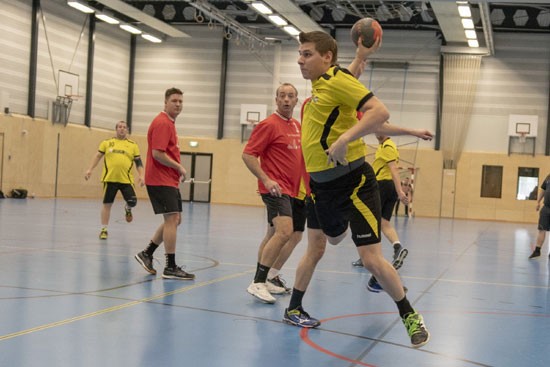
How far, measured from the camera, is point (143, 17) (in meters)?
30.2

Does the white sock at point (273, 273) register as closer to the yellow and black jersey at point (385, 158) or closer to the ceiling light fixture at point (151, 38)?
the yellow and black jersey at point (385, 158)

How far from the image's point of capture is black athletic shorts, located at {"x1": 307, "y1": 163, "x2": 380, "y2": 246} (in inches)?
200

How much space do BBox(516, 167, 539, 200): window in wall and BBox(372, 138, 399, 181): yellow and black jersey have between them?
76.4 feet

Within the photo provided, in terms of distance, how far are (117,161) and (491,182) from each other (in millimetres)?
22461

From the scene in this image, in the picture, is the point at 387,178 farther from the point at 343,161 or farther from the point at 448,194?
the point at 448,194

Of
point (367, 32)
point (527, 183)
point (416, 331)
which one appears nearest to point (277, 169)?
point (367, 32)

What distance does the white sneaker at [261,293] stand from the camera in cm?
664

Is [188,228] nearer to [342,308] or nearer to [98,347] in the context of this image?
[342,308]

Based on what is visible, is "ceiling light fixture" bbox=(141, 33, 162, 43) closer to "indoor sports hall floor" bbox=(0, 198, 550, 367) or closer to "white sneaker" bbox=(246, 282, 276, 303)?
"indoor sports hall floor" bbox=(0, 198, 550, 367)

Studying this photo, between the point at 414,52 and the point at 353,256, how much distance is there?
74.0 ft

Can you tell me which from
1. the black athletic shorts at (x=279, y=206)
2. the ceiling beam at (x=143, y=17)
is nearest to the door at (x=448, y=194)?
the ceiling beam at (x=143, y=17)

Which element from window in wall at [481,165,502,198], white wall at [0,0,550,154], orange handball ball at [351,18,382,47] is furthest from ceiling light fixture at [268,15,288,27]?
orange handball ball at [351,18,382,47]

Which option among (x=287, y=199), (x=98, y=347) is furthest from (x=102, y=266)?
(x=98, y=347)

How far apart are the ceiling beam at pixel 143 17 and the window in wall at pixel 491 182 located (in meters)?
15.3
